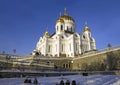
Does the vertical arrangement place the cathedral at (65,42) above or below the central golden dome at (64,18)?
below

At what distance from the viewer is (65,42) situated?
211 feet

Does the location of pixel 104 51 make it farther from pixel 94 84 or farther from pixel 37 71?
pixel 94 84

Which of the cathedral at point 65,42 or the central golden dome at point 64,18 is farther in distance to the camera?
the central golden dome at point 64,18

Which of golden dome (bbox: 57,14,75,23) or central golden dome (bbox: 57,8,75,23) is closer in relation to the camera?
central golden dome (bbox: 57,8,75,23)

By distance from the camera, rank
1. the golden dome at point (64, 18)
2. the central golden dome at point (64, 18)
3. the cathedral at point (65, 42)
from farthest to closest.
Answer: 1. the golden dome at point (64, 18)
2. the central golden dome at point (64, 18)
3. the cathedral at point (65, 42)

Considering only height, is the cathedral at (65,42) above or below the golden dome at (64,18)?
below

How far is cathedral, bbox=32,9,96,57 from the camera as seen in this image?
62.1 metres

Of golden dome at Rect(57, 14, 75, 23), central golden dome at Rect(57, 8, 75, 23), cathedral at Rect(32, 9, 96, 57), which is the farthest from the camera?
golden dome at Rect(57, 14, 75, 23)

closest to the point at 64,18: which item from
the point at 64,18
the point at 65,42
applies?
the point at 64,18

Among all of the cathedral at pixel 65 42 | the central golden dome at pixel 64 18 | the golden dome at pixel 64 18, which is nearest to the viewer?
the cathedral at pixel 65 42

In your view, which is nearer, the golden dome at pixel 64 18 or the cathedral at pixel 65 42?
the cathedral at pixel 65 42

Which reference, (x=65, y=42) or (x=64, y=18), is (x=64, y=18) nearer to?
(x=64, y=18)

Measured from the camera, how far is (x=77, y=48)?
6256cm

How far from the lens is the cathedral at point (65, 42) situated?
2445 inches
